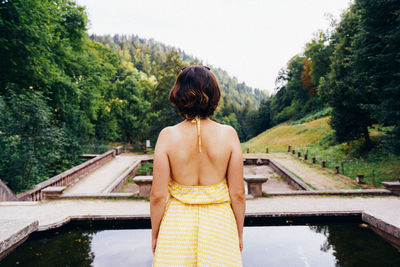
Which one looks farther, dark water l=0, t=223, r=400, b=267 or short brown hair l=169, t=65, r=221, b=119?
dark water l=0, t=223, r=400, b=267

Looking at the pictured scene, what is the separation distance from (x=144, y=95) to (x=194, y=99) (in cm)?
3571

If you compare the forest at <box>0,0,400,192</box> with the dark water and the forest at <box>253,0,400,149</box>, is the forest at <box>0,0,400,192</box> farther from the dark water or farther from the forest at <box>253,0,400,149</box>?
the dark water

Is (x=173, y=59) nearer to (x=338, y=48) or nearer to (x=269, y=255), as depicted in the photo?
(x=338, y=48)

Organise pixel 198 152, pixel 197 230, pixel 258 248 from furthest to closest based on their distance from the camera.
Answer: pixel 258 248 → pixel 198 152 → pixel 197 230

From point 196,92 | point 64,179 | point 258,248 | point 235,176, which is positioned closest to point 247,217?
point 258,248

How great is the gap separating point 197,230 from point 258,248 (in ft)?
12.7

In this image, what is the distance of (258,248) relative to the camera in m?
4.93

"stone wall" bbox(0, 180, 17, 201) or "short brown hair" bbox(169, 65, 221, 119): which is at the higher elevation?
"short brown hair" bbox(169, 65, 221, 119)

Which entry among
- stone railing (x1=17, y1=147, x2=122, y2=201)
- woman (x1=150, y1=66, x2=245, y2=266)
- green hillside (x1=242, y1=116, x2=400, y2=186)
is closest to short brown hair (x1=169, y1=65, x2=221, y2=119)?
woman (x1=150, y1=66, x2=245, y2=266)

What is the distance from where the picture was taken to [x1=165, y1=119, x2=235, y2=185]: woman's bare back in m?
1.77

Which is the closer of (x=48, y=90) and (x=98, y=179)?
(x=98, y=179)

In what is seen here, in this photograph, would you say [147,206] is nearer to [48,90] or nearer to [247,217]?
[247,217]

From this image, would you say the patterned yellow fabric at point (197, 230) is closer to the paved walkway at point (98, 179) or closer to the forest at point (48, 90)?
the paved walkway at point (98, 179)

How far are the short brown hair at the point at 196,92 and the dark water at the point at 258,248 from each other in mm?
3749
